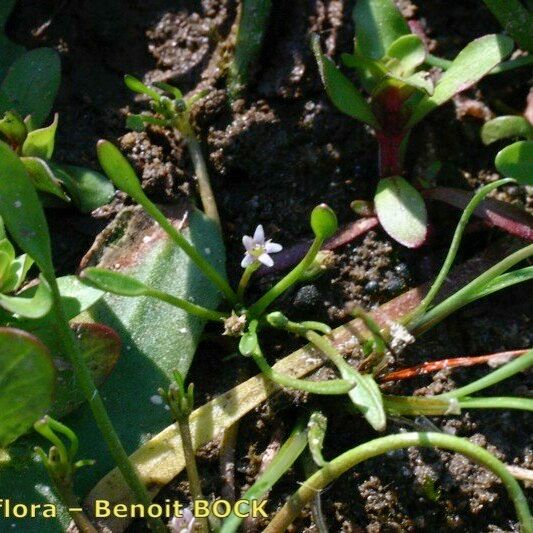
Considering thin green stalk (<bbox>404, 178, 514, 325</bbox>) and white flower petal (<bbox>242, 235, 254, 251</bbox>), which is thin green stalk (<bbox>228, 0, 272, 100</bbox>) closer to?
white flower petal (<bbox>242, 235, 254, 251</bbox>)

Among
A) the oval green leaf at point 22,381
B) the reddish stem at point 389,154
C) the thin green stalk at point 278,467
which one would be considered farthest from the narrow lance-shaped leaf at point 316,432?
the reddish stem at point 389,154

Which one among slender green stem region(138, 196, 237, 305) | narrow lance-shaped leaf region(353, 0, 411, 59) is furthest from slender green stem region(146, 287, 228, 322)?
narrow lance-shaped leaf region(353, 0, 411, 59)

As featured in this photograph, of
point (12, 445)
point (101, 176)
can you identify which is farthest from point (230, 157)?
point (12, 445)

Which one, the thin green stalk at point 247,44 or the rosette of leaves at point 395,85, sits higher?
the thin green stalk at point 247,44

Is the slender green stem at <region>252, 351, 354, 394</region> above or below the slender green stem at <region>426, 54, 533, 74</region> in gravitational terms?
below

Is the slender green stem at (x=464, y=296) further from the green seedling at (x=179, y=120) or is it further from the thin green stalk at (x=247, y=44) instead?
the thin green stalk at (x=247, y=44)
